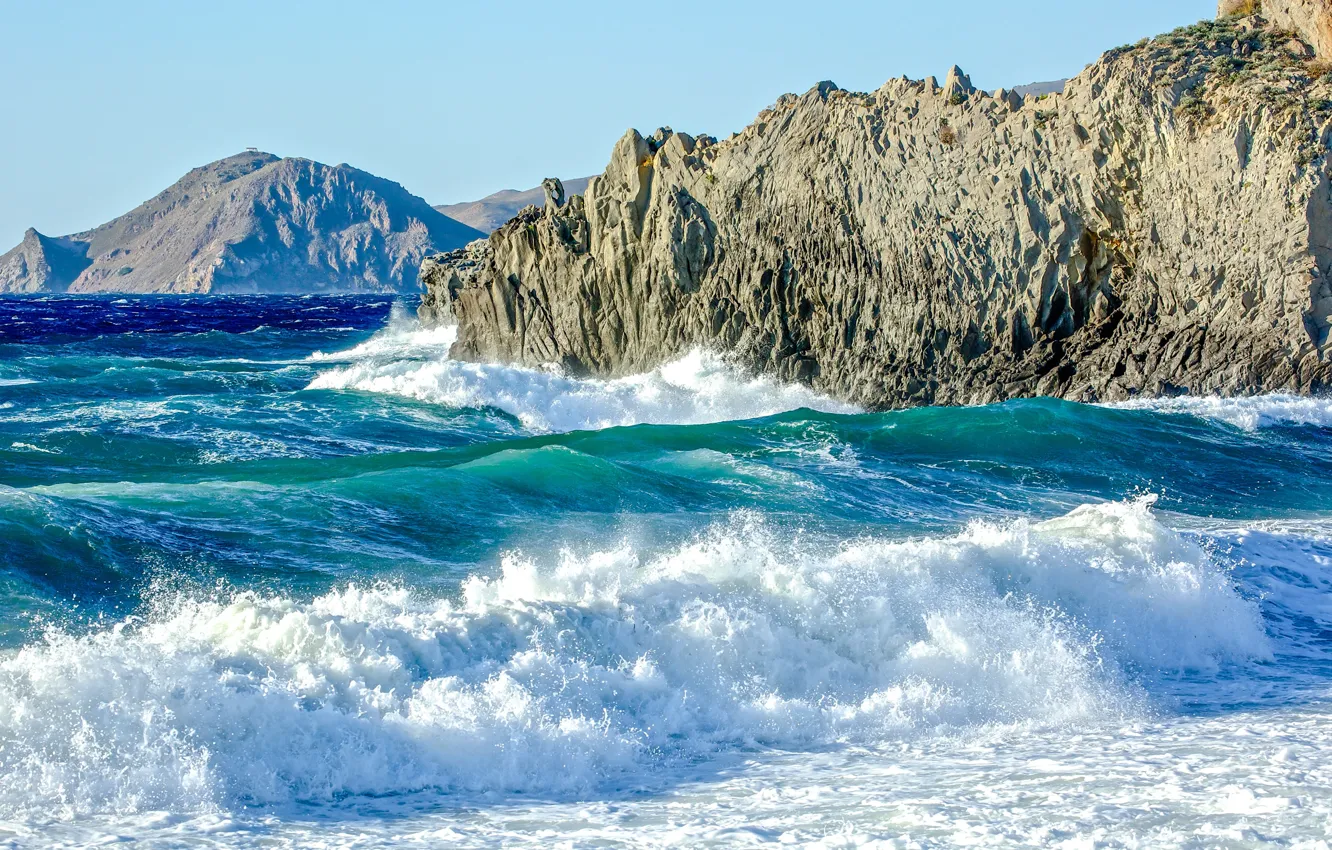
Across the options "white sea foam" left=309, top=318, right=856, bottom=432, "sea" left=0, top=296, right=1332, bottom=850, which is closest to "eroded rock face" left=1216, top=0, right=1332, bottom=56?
"sea" left=0, top=296, right=1332, bottom=850

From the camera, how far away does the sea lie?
6625 mm

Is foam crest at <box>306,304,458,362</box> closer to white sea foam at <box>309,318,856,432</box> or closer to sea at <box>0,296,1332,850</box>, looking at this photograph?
white sea foam at <box>309,318,856,432</box>

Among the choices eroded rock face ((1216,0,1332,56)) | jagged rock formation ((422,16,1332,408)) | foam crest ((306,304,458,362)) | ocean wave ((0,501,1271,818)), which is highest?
eroded rock face ((1216,0,1332,56))

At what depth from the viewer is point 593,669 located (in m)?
8.27

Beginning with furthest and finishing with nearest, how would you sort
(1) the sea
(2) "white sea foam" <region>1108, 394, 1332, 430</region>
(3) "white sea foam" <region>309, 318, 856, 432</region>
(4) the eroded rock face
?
1. (3) "white sea foam" <region>309, 318, 856, 432</region>
2. (4) the eroded rock face
3. (2) "white sea foam" <region>1108, 394, 1332, 430</region>
4. (1) the sea

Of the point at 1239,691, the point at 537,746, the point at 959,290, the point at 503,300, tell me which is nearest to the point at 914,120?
the point at 959,290

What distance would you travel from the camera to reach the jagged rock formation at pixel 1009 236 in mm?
21672

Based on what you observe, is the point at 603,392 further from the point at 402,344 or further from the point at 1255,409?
the point at 402,344

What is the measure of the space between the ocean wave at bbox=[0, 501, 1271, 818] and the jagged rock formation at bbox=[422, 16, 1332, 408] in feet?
39.2

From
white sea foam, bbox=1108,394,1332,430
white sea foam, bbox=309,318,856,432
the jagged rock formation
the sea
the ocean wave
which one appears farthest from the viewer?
white sea foam, bbox=309,318,856,432

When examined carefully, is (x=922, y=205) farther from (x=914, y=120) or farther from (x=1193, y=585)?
(x=1193, y=585)

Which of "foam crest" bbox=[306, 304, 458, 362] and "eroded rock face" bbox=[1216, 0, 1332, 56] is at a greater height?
"eroded rock face" bbox=[1216, 0, 1332, 56]

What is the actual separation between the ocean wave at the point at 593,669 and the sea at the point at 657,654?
0.07ft

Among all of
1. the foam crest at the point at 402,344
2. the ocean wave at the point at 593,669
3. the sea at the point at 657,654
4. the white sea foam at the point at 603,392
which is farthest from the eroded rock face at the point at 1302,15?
the foam crest at the point at 402,344
